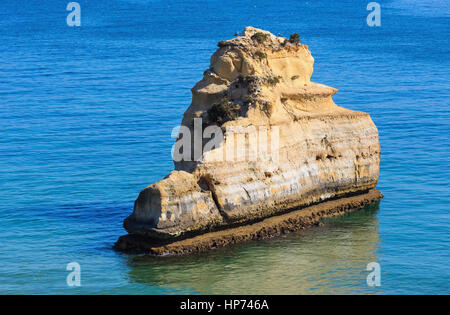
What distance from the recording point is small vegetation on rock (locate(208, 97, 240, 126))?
37844mm

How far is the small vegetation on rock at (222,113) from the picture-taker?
37844 millimetres

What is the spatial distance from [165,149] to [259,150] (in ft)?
84.4

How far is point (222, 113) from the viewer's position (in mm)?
37906

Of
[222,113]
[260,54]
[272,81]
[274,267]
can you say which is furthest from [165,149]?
[274,267]

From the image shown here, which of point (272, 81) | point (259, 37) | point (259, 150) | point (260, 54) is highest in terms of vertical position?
point (259, 37)

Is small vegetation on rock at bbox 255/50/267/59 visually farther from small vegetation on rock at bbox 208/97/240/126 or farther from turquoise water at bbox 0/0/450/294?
turquoise water at bbox 0/0/450/294

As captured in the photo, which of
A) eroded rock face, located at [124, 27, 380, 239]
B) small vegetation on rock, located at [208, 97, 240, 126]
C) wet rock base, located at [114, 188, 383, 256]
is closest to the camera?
eroded rock face, located at [124, 27, 380, 239]

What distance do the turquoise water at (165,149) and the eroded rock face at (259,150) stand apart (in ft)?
6.71

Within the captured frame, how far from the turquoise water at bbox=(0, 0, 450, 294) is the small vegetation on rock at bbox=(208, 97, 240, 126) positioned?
6.47 m

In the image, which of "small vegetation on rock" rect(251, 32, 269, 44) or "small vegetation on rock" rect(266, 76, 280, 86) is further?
"small vegetation on rock" rect(251, 32, 269, 44)

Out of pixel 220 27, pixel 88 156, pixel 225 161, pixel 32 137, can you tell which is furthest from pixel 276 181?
pixel 220 27

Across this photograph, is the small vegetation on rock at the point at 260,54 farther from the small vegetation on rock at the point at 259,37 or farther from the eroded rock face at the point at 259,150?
the small vegetation on rock at the point at 259,37

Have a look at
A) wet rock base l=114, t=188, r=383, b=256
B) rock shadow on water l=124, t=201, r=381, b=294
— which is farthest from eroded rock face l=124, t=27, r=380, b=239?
rock shadow on water l=124, t=201, r=381, b=294

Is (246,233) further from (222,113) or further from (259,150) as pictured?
(222,113)
